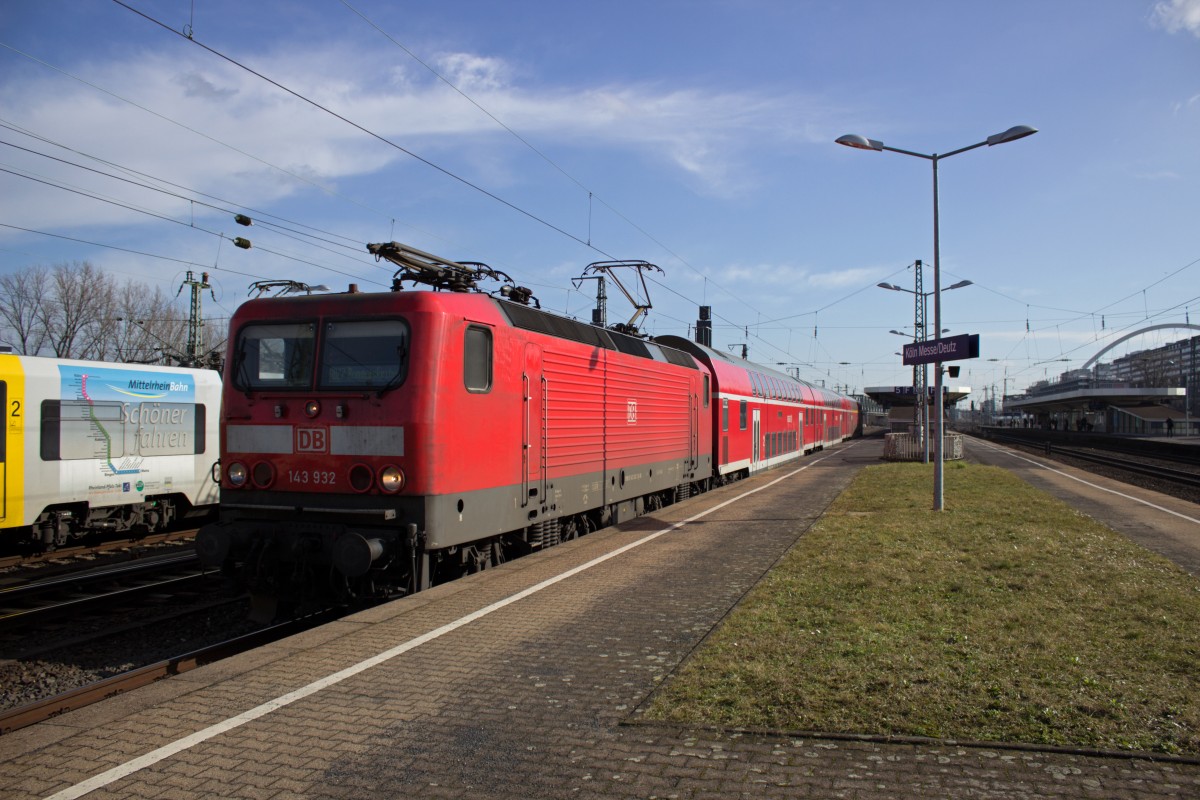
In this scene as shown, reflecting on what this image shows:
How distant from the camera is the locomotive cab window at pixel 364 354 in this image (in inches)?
308

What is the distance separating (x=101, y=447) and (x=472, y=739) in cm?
1207

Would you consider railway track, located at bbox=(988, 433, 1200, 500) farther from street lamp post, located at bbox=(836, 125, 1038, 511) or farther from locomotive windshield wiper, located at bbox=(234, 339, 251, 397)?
locomotive windshield wiper, located at bbox=(234, 339, 251, 397)

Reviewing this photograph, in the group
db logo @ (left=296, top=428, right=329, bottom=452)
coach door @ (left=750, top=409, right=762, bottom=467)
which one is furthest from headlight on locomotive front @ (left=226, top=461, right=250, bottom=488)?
coach door @ (left=750, top=409, right=762, bottom=467)

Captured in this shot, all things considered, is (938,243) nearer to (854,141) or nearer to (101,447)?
(854,141)

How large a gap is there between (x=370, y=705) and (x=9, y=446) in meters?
10.3

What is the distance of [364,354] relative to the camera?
26.2 feet

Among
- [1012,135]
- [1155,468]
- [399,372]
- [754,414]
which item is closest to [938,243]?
[1012,135]

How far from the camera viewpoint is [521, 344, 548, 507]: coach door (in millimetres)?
9672

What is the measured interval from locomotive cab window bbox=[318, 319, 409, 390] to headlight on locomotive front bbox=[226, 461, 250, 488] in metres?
1.25

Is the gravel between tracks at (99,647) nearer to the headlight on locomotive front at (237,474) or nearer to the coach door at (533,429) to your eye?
the headlight on locomotive front at (237,474)

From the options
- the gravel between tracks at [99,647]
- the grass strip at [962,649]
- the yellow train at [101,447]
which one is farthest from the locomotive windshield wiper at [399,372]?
the yellow train at [101,447]

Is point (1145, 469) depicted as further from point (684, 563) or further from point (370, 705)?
point (370, 705)

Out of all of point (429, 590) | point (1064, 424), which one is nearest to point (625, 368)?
point (429, 590)

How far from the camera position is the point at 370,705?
5102 mm
